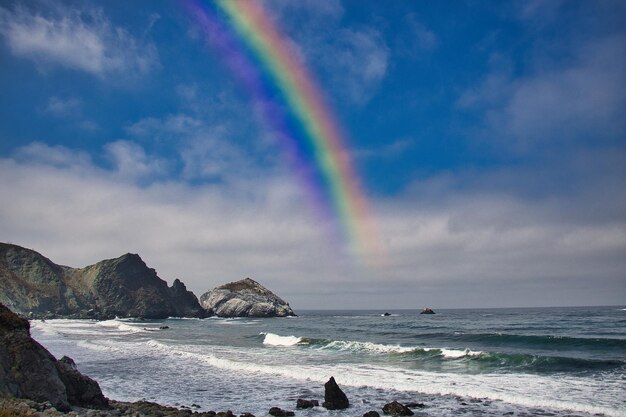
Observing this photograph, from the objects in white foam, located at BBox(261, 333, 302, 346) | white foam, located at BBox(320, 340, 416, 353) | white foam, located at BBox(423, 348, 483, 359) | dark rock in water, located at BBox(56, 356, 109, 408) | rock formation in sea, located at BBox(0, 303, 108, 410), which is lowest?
white foam, located at BBox(261, 333, 302, 346)

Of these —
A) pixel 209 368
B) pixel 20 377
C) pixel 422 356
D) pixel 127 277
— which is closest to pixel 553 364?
pixel 422 356

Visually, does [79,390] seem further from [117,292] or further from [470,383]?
[117,292]

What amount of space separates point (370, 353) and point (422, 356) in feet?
16.4

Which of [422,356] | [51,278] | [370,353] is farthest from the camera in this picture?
[51,278]

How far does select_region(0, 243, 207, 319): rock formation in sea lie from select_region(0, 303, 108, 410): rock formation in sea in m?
134

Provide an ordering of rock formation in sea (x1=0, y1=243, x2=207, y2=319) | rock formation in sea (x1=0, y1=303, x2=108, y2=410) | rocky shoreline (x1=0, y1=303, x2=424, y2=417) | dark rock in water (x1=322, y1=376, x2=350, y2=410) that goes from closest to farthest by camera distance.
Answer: rocky shoreline (x1=0, y1=303, x2=424, y2=417) → rock formation in sea (x1=0, y1=303, x2=108, y2=410) → dark rock in water (x1=322, y1=376, x2=350, y2=410) → rock formation in sea (x1=0, y1=243, x2=207, y2=319)

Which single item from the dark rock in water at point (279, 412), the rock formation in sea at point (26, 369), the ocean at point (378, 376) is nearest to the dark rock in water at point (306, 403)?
the ocean at point (378, 376)

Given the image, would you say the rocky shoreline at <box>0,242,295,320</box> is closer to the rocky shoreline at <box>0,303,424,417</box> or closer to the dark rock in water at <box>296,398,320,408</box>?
the dark rock in water at <box>296,398,320,408</box>

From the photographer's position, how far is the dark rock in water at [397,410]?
655 inches

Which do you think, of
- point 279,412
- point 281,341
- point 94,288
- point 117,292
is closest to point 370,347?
point 281,341

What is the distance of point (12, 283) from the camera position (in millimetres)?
139375

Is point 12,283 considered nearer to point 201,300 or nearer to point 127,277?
point 127,277

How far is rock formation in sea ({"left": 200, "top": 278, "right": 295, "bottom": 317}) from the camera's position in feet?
489

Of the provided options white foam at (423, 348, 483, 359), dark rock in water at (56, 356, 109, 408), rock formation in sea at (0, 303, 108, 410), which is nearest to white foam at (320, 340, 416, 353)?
white foam at (423, 348, 483, 359)
